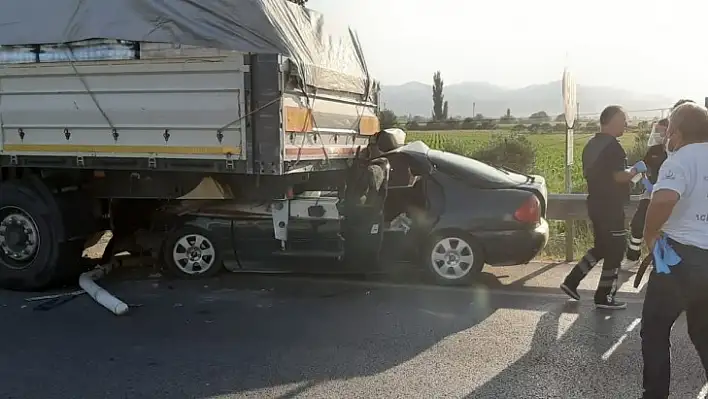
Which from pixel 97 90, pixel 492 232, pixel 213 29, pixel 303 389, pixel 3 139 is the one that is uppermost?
pixel 213 29

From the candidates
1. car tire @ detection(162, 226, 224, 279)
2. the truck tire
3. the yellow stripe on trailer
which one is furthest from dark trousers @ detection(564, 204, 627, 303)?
the truck tire

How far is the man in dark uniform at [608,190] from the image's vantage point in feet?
21.2

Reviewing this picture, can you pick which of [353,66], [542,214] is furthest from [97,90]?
[542,214]

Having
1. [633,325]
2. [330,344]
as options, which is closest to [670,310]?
[633,325]

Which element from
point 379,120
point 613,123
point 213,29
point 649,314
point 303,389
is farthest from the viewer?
point 379,120

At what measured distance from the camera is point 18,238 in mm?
7848

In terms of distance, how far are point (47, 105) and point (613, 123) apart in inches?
215

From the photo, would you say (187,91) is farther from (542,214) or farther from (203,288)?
(542,214)

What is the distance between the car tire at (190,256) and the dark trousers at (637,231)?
178 inches

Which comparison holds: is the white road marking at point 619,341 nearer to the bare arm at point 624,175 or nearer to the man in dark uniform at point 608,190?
the man in dark uniform at point 608,190

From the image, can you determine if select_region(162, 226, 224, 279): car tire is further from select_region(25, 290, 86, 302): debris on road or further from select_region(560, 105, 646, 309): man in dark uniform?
select_region(560, 105, 646, 309): man in dark uniform

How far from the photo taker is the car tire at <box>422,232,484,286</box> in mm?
7547

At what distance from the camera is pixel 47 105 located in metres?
7.54

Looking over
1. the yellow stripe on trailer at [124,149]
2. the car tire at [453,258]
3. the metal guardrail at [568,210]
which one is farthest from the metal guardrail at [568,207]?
the yellow stripe on trailer at [124,149]
